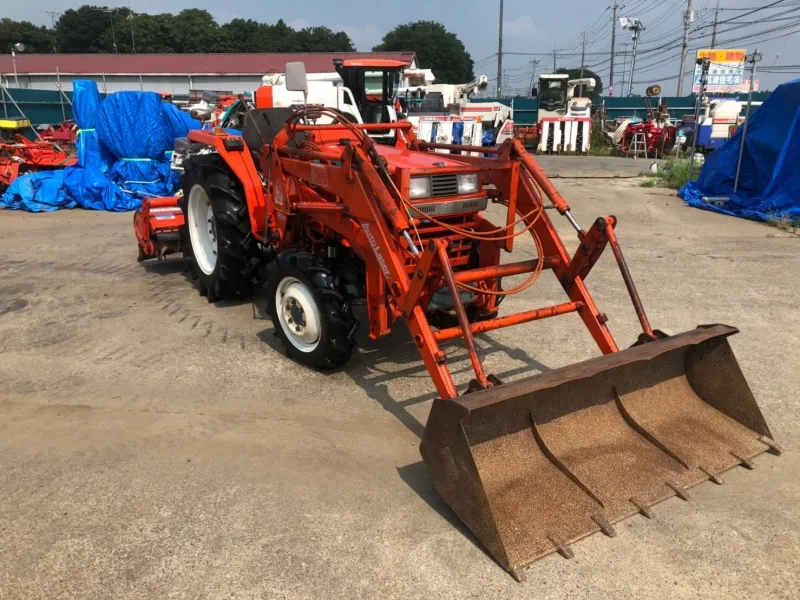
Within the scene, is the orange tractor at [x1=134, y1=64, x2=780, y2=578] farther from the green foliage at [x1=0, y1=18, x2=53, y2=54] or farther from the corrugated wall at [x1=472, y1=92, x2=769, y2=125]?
the green foliage at [x1=0, y1=18, x2=53, y2=54]

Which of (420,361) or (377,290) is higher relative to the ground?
(377,290)

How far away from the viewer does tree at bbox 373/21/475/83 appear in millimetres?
79750

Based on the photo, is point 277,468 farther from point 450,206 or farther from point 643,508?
point 450,206

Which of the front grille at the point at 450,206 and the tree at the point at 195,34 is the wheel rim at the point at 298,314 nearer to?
the front grille at the point at 450,206

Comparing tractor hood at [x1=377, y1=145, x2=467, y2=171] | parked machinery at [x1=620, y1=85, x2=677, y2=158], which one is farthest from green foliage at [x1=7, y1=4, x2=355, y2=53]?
tractor hood at [x1=377, y1=145, x2=467, y2=171]

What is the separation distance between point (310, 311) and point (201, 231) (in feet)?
8.45

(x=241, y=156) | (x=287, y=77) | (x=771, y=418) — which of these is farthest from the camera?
(x=241, y=156)

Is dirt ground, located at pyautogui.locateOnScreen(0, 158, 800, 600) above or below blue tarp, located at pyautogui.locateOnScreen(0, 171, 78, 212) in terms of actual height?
below

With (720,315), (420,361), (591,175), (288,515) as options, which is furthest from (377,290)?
(591,175)

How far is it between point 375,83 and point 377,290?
8.41 m

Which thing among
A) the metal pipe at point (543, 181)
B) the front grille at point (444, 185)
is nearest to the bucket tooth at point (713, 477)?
the metal pipe at point (543, 181)

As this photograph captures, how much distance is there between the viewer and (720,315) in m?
5.58

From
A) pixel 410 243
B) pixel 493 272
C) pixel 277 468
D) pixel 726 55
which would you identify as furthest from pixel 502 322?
pixel 726 55

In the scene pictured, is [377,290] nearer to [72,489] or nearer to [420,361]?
[420,361]
